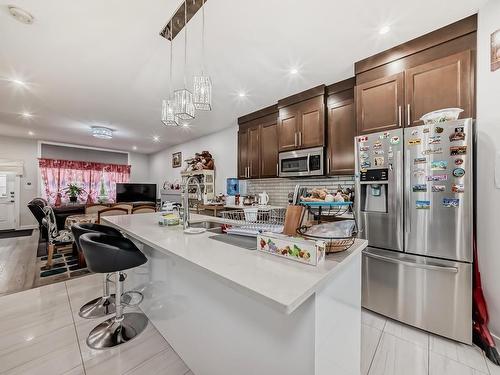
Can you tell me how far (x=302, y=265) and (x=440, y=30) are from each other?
2.36m

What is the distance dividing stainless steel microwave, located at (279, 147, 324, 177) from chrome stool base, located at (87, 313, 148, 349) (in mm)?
2389

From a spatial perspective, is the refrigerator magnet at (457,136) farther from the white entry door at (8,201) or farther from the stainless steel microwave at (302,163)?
the white entry door at (8,201)

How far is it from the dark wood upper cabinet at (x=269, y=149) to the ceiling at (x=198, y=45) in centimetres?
40

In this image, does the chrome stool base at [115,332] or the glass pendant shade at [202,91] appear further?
the glass pendant shade at [202,91]

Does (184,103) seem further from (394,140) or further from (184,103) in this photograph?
(394,140)

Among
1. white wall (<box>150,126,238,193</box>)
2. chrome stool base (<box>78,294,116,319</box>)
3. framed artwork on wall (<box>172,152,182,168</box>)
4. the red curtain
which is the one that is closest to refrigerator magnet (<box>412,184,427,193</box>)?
chrome stool base (<box>78,294,116,319</box>)

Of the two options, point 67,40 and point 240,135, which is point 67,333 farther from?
point 240,135

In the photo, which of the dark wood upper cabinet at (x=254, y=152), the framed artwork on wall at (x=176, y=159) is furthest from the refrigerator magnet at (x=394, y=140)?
the framed artwork on wall at (x=176, y=159)

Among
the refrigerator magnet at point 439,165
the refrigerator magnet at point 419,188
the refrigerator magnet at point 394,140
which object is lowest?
the refrigerator magnet at point 419,188

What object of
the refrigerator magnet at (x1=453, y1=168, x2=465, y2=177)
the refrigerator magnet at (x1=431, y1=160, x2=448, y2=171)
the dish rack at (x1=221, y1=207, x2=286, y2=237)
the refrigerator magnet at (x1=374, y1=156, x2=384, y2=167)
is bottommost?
the dish rack at (x1=221, y1=207, x2=286, y2=237)

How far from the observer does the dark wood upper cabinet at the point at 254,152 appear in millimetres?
3656

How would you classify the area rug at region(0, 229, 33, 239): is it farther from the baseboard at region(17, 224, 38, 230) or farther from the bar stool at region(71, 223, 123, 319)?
the bar stool at region(71, 223, 123, 319)

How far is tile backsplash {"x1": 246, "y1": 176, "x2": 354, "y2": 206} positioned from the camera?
2.87 metres

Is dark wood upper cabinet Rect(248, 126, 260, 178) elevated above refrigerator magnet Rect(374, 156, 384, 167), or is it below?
above
